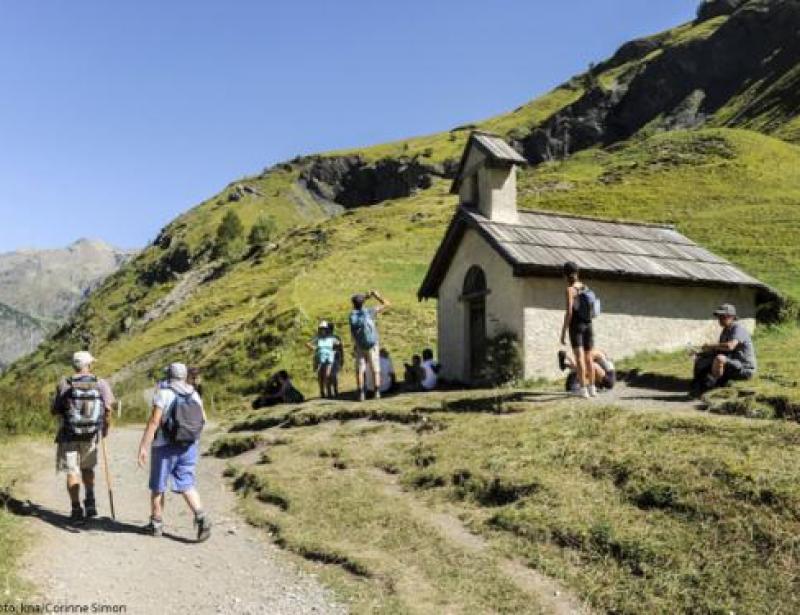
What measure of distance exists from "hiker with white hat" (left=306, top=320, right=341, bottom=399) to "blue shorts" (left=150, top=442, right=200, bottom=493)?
10.8 meters

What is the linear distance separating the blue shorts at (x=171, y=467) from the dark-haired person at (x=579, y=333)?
7.25m

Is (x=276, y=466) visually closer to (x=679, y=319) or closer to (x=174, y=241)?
(x=679, y=319)

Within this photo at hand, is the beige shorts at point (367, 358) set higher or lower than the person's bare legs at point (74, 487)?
higher

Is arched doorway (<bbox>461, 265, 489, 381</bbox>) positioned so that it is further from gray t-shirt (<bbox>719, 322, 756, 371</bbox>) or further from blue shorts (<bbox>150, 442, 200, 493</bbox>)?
blue shorts (<bbox>150, 442, 200, 493</bbox>)

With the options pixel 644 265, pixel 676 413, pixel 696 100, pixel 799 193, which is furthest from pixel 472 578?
pixel 696 100

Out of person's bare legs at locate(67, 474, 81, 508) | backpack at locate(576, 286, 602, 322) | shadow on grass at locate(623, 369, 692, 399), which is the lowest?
person's bare legs at locate(67, 474, 81, 508)

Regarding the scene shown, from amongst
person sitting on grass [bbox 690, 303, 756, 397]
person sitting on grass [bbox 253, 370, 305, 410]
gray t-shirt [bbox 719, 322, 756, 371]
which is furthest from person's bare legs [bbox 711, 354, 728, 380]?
person sitting on grass [bbox 253, 370, 305, 410]

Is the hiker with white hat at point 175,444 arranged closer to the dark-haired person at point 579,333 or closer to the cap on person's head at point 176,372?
the cap on person's head at point 176,372

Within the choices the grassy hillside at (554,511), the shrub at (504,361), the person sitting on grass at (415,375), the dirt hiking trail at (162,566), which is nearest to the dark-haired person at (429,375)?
the person sitting on grass at (415,375)

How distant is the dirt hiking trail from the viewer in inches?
291

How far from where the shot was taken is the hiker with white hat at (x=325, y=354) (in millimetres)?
20562

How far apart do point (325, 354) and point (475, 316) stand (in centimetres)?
428

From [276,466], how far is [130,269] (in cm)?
15232

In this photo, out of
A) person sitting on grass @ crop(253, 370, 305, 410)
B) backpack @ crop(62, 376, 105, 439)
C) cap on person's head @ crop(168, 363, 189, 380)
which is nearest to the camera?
cap on person's head @ crop(168, 363, 189, 380)
